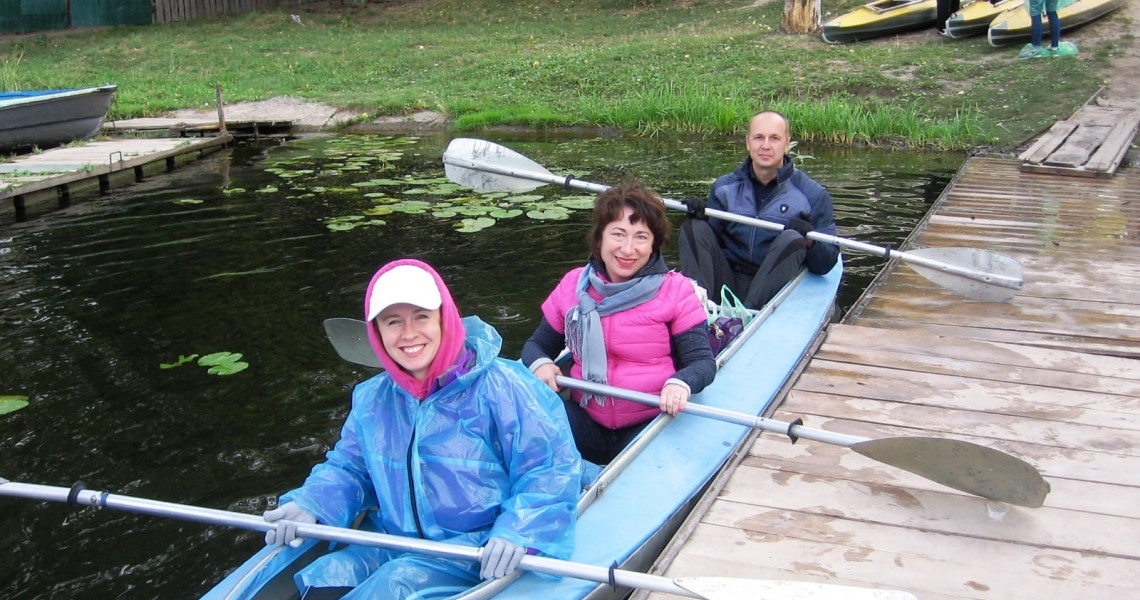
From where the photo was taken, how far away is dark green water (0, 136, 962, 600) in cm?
366

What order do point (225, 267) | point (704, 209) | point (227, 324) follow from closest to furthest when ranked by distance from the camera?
point (704, 209) → point (227, 324) → point (225, 267)

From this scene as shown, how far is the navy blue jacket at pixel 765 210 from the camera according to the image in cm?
491

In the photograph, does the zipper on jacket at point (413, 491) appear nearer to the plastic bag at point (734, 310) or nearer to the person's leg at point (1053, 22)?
the plastic bag at point (734, 310)

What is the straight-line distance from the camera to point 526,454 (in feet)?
7.99

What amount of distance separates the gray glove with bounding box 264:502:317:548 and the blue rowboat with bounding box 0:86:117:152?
10083mm

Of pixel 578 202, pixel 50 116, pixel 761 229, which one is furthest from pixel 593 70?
pixel 761 229

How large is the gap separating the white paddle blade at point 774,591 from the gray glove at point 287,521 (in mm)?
959

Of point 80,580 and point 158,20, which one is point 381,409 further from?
point 158,20

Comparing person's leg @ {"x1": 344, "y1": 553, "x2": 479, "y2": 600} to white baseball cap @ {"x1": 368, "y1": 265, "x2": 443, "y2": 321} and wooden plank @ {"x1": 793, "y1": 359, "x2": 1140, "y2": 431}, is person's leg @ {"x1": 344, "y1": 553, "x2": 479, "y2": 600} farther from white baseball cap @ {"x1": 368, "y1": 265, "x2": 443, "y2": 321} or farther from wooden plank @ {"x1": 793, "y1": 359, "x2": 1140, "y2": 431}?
wooden plank @ {"x1": 793, "y1": 359, "x2": 1140, "y2": 431}

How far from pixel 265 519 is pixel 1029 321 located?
3.78 m

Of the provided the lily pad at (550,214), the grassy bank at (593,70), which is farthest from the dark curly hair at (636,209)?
the grassy bank at (593,70)

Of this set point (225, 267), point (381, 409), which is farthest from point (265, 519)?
point (225, 267)

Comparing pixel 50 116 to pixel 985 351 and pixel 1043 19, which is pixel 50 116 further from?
pixel 1043 19

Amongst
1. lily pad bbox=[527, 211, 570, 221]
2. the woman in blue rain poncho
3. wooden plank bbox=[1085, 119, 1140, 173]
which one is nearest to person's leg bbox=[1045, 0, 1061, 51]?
wooden plank bbox=[1085, 119, 1140, 173]
